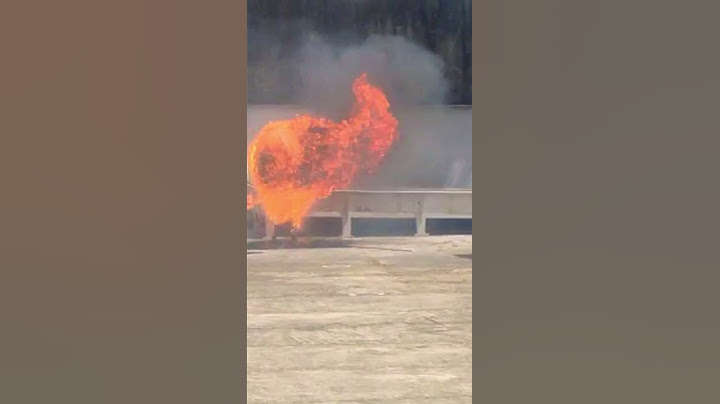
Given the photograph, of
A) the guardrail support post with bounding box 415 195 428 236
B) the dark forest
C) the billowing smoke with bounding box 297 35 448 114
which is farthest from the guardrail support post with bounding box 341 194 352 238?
the dark forest

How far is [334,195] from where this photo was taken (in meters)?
4.93

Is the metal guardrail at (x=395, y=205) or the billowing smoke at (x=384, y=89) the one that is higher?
the billowing smoke at (x=384, y=89)

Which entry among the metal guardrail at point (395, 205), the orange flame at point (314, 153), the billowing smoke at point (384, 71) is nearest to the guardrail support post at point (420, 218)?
the metal guardrail at point (395, 205)

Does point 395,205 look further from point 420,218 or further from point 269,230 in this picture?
point 269,230

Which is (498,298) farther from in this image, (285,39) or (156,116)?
(285,39)

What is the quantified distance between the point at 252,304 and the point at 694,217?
9.03 ft

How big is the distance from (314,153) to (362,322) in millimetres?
1780

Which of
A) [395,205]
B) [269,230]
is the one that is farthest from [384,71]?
[269,230]

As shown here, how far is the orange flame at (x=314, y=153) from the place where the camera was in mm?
4867

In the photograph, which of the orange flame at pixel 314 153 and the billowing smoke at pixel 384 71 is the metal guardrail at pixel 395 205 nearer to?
the orange flame at pixel 314 153

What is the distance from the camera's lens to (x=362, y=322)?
3.45 m

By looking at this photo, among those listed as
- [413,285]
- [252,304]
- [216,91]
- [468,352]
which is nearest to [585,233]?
[216,91]

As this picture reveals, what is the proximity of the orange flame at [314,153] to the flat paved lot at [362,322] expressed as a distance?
293 mm

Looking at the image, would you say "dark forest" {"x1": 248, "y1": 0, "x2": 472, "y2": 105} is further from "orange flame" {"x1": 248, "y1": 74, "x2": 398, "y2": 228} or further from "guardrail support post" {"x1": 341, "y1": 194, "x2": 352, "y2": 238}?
"guardrail support post" {"x1": 341, "y1": 194, "x2": 352, "y2": 238}
